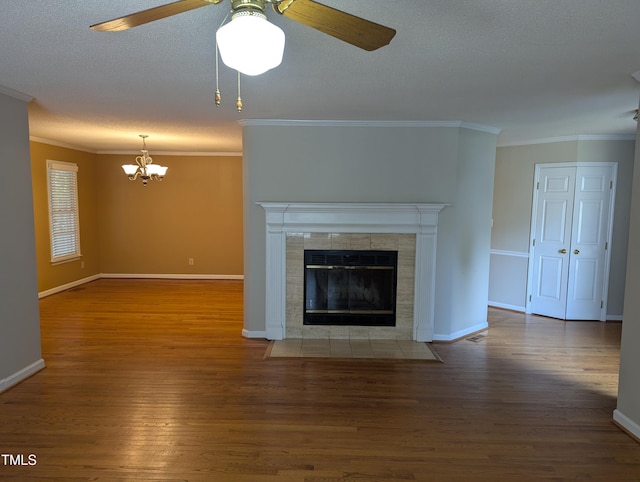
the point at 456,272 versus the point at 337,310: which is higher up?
the point at 456,272

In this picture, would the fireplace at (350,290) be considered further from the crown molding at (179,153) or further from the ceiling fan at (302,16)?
the crown molding at (179,153)

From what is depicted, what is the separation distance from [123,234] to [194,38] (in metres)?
6.47

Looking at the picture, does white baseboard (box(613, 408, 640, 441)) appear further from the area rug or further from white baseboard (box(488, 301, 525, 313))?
white baseboard (box(488, 301, 525, 313))

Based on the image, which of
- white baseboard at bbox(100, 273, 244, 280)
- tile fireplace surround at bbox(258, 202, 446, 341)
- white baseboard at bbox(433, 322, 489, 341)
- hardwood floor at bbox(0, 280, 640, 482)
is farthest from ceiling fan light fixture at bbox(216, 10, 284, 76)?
white baseboard at bbox(100, 273, 244, 280)

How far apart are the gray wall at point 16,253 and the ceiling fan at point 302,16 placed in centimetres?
256

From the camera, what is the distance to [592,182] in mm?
5320

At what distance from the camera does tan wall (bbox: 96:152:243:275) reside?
7.71 metres

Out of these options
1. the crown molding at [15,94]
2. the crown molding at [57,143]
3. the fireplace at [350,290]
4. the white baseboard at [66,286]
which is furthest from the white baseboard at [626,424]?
the crown molding at [57,143]

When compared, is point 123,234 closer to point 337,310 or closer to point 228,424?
point 337,310

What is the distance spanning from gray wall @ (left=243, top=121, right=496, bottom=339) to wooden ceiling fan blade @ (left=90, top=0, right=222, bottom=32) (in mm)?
2983

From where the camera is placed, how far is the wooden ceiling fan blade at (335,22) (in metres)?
1.31

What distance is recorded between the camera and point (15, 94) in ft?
10.8

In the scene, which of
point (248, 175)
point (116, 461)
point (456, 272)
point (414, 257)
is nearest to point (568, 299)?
point (456, 272)

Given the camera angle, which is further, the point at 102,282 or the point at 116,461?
the point at 102,282
